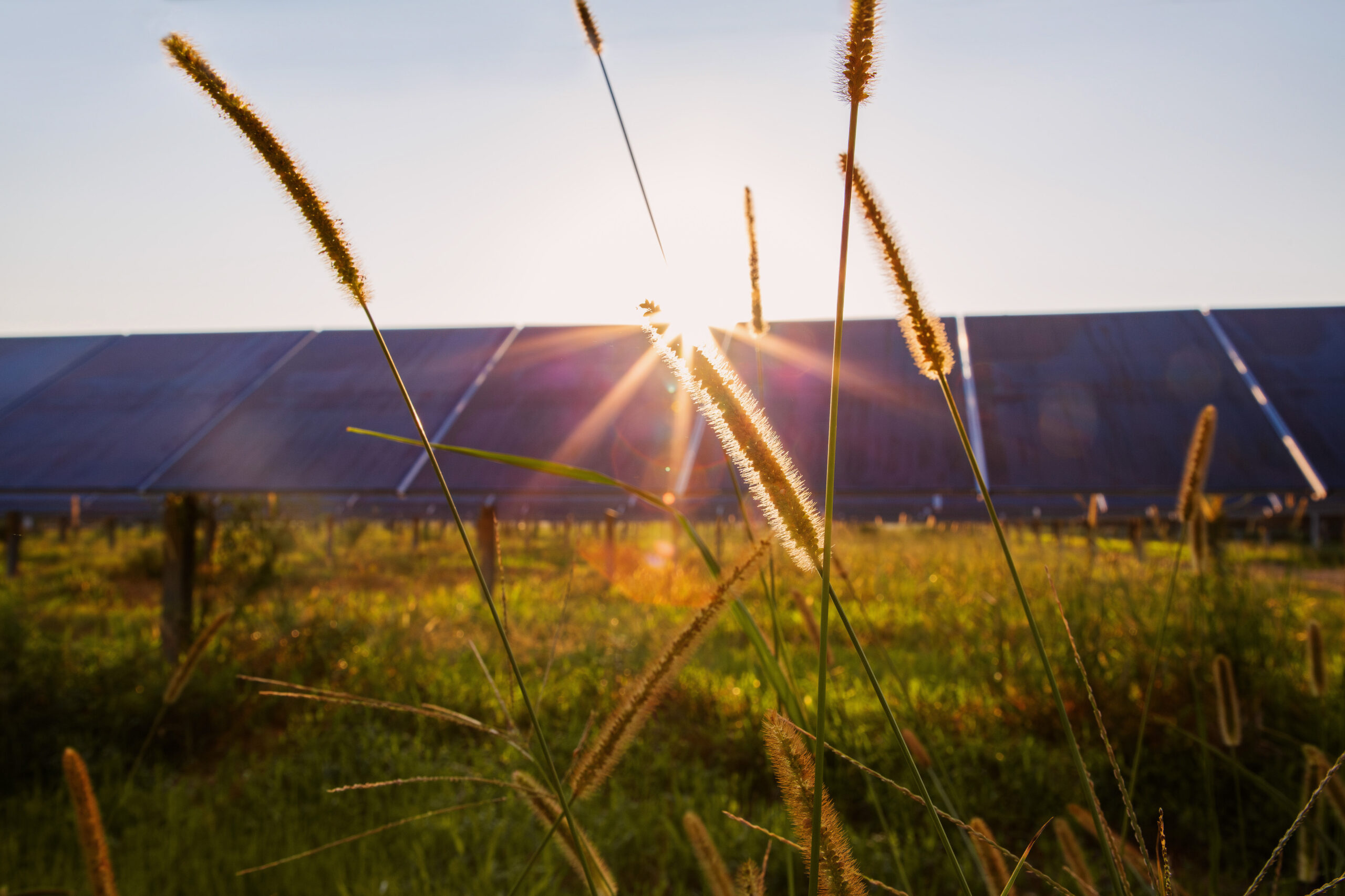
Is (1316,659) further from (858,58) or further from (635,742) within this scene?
(635,742)

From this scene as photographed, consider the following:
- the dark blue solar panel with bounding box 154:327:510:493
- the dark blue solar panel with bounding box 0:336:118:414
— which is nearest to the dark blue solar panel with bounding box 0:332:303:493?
the dark blue solar panel with bounding box 0:336:118:414

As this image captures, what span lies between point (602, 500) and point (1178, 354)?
533cm

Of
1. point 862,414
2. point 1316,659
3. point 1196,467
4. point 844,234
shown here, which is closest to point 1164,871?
point 844,234

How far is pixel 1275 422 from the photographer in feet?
19.2

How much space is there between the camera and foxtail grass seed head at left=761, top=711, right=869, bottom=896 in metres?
0.53

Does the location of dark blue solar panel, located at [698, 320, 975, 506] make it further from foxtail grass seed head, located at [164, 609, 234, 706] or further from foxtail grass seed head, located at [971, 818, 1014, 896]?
foxtail grass seed head, located at [971, 818, 1014, 896]

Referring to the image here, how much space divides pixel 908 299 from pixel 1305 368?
796cm

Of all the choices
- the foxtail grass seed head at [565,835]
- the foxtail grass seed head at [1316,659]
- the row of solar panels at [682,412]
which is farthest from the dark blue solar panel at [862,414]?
the foxtail grass seed head at [565,835]

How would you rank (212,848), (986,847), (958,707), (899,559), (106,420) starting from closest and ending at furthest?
(986,847)
(212,848)
(958,707)
(106,420)
(899,559)

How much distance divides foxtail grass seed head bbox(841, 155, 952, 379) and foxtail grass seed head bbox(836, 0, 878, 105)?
0.17m

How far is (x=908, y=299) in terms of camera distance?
71cm

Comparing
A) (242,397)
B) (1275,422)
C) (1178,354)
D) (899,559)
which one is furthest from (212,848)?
(899,559)

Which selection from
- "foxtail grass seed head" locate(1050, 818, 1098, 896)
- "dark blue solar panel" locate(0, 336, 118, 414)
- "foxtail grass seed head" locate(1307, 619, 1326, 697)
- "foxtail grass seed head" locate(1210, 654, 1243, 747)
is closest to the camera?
"foxtail grass seed head" locate(1050, 818, 1098, 896)

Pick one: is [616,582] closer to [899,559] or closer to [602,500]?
[602,500]
